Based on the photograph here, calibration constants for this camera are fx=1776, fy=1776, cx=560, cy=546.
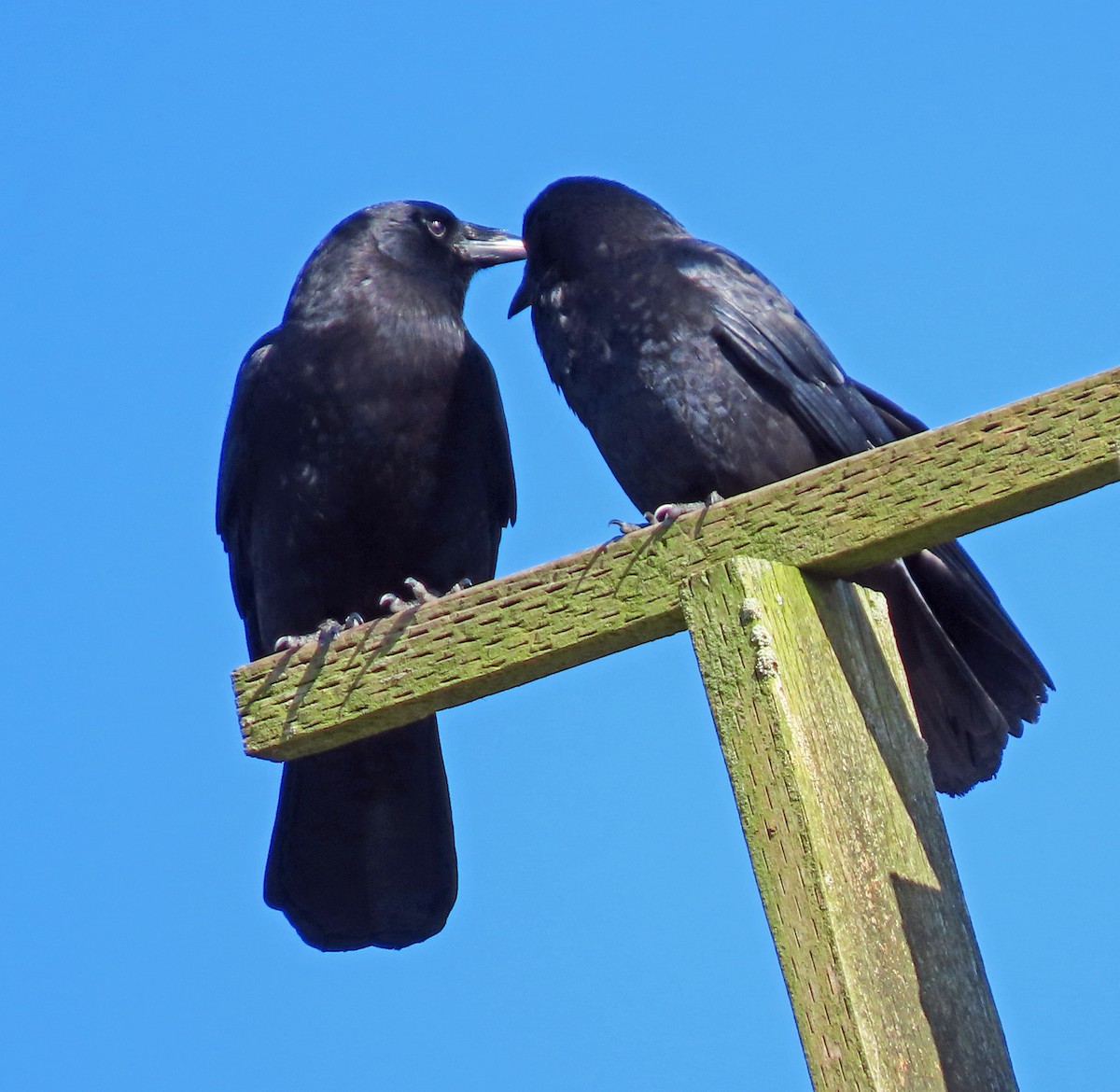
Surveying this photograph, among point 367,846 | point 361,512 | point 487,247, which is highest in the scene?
point 487,247

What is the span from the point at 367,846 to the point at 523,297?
5.07 ft

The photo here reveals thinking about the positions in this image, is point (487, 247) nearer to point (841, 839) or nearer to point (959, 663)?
point (959, 663)

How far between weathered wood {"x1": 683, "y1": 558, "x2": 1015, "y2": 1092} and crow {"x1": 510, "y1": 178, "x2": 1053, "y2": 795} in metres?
0.99

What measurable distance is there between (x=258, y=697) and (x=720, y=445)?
1.49 metres

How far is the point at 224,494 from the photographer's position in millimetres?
5180

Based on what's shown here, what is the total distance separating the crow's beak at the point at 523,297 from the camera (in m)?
4.82

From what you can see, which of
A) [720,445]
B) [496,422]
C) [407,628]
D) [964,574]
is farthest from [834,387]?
[407,628]

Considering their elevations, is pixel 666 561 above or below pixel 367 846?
below

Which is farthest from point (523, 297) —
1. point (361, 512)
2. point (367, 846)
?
point (367, 846)

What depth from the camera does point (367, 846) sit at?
4.75 metres

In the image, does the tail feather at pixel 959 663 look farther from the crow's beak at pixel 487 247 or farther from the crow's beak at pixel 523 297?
the crow's beak at pixel 487 247

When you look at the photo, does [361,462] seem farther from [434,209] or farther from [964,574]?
[964,574]

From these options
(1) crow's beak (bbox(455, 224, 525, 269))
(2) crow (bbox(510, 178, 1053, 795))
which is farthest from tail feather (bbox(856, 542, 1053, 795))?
(1) crow's beak (bbox(455, 224, 525, 269))

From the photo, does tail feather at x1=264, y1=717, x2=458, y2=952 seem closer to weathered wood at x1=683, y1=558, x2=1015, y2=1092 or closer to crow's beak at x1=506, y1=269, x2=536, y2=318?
crow's beak at x1=506, y1=269, x2=536, y2=318
